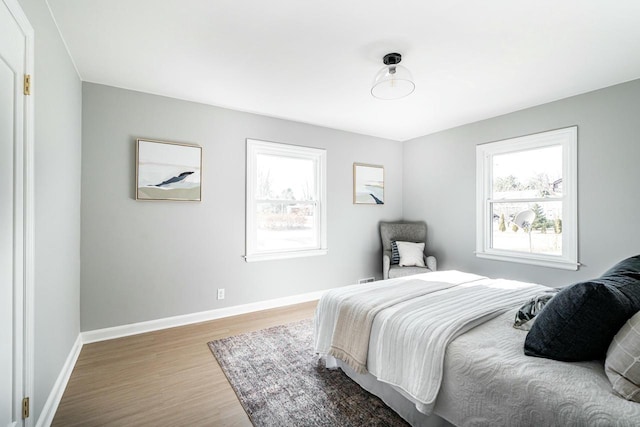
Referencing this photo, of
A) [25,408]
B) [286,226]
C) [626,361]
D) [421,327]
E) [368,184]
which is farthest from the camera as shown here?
[368,184]

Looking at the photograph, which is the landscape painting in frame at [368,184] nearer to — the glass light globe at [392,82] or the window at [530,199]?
the window at [530,199]

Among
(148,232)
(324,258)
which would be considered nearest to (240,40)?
(148,232)

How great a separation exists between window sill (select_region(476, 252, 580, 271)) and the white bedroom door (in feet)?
14.3

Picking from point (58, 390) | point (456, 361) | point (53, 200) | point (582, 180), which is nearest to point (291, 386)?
point (456, 361)

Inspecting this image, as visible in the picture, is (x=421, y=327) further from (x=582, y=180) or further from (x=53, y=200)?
(x=582, y=180)

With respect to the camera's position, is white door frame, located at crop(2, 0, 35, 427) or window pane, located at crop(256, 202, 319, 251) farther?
window pane, located at crop(256, 202, 319, 251)

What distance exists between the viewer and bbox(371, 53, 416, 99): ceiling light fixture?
7.76ft

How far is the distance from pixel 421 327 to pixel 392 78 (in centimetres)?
187

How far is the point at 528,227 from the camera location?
361 centimetres

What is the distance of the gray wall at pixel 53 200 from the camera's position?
5.43 ft

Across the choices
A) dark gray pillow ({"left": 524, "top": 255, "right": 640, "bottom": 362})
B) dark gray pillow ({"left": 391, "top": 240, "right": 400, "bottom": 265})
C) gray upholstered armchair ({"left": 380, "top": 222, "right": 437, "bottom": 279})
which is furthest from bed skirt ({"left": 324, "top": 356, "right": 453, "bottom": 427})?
gray upholstered armchair ({"left": 380, "top": 222, "right": 437, "bottom": 279})

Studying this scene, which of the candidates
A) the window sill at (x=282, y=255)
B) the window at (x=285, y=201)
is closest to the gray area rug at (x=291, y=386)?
the window sill at (x=282, y=255)

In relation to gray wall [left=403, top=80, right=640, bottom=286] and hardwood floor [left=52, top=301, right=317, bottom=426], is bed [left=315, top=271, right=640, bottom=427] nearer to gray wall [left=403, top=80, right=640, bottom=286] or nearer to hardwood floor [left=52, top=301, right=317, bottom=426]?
hardwood floor [left=52, top=301, right=317, bottom=426]

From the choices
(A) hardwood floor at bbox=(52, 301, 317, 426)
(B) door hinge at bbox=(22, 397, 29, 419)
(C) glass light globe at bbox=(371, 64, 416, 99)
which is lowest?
(A) hardwood floor at bbox=(52, 301, 317, 426)
